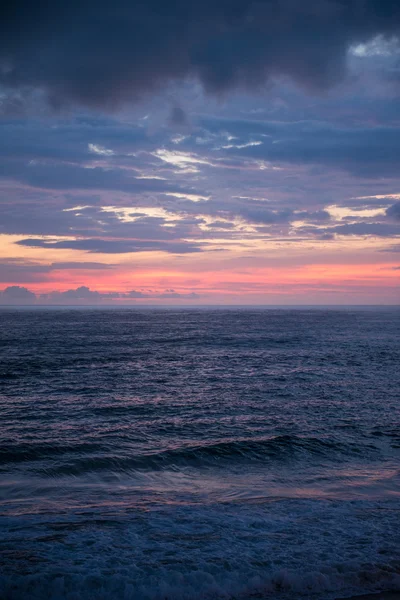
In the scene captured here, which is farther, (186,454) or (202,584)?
(186,454)

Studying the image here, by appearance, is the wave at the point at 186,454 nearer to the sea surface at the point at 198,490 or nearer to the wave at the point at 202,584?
the sea surface at the point at 198,490

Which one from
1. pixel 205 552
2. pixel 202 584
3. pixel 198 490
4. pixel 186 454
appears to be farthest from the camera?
pixel 186 454

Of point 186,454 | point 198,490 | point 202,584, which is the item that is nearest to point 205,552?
point 202,584

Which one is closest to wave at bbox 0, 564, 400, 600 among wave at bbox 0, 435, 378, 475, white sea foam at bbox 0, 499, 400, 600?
white sea foam at bbox 0, 499, 400, 600

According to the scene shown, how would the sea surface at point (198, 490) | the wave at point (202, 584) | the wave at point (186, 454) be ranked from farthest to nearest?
the wave at point (186, 454) → the sea surface at point (198, 490) → the wave at point (202, 584)

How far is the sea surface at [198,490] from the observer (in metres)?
7.36

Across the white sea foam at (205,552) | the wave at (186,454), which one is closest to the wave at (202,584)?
the white sea foam at (205,552)

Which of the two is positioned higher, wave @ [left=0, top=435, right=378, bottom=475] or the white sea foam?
the white sea foam

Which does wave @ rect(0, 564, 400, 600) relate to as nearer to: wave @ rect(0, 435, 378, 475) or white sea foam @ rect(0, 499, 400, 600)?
white sea foam @ rect(0, 499, 400, 600)

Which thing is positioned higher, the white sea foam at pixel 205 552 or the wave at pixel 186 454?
the white sea foam at pixel 205 552

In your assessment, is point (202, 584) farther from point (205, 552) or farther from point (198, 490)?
point (198, 490)

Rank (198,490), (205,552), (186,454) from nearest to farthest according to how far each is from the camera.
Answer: (205,552), (198,490), (186,454)

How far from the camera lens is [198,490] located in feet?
35.9

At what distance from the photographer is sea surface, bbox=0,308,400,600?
24.1 feet
